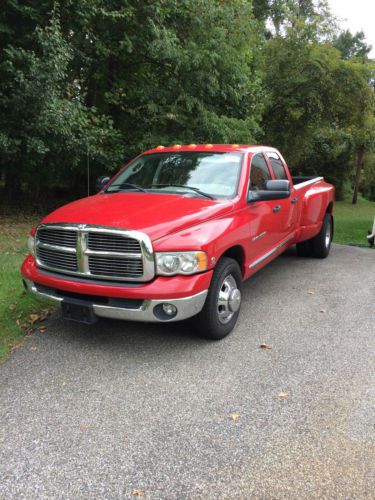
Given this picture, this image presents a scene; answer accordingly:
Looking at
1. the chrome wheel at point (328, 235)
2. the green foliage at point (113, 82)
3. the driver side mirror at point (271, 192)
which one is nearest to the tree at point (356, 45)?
the green foliage at point (113, 82)

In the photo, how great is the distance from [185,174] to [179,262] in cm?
159

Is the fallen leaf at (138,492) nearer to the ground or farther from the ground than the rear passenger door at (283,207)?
nearer to the ground

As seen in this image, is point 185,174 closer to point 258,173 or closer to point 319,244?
point 258,173

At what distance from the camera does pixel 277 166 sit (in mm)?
5875

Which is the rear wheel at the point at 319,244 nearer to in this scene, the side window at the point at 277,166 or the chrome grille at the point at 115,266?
the side window at the point at 277,166

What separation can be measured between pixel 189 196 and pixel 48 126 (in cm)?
531

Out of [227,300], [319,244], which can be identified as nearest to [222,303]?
[227,300]

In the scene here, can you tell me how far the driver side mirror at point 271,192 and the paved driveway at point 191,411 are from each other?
1.34 meters

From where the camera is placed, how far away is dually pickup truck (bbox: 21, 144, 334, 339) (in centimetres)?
349

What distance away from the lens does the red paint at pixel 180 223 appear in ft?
11.5

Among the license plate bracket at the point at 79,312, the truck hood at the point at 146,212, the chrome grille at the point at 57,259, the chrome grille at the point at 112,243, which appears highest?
the truck hood at the point at 146,212

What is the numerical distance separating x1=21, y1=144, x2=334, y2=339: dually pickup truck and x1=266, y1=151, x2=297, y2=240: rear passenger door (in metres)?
0.29

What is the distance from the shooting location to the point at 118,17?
9.41 meters

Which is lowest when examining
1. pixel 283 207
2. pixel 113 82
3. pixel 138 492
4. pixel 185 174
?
pixel 138 492
